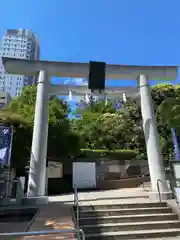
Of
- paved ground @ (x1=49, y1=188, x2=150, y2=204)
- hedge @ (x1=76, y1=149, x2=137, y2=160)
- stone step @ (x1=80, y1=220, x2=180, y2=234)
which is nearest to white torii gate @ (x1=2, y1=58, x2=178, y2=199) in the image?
paved ground @ (x1=49, y1=188, x2=150, y2=204)

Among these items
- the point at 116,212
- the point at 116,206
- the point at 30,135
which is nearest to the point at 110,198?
the point at 116,206

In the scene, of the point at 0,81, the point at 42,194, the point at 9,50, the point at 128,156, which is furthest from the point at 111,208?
the point at 9,50

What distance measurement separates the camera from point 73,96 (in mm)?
9992

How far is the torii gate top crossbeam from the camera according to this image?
9.36 m

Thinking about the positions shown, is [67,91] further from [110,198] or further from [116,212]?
[116,212]

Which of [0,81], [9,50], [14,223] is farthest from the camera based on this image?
[9,50]

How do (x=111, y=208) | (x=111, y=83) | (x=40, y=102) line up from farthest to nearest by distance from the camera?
(x=111, y=83) < (x=40, y=102) < (x=111, y=208)

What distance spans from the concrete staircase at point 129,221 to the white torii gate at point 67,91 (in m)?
1.29

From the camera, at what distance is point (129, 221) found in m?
5.90

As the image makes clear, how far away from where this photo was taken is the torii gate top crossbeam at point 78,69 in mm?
9359

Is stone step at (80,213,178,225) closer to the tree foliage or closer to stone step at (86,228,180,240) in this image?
stone step at (86,228,180,240)

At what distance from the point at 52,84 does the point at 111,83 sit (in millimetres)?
3349

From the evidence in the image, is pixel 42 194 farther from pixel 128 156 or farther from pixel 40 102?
pixel 128 156

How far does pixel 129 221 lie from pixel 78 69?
687 cm
